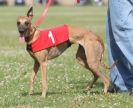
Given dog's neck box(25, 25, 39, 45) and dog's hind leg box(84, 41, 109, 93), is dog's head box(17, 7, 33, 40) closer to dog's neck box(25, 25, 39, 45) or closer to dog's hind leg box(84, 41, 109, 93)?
dog's neck box(25, 25, 39, 45)

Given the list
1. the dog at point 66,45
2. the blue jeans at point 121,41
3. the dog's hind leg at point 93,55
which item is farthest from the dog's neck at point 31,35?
the blue jeans at point 121,41

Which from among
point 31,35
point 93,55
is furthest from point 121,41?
point 31,35

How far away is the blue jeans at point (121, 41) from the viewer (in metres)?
9.86

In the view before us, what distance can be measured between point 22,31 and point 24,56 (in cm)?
794

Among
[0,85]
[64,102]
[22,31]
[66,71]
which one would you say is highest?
[22,31]

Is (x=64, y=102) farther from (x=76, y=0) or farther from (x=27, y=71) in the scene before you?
(x=27, y=71)

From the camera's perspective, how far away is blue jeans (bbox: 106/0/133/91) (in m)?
9.86

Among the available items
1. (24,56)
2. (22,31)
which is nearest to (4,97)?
(22,31)

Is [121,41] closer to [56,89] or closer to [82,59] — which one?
[82,59]

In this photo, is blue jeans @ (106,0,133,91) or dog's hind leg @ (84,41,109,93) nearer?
blue jeans @ (106,0,133,91)

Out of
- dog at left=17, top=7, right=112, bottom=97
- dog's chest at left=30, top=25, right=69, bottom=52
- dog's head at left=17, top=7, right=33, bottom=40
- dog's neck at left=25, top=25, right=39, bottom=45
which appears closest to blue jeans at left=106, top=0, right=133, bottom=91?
dog at left=17, top=7, right=112, bottom=97

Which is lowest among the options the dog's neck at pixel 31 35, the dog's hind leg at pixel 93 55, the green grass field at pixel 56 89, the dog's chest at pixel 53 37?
the green grass field at pixel 56 89

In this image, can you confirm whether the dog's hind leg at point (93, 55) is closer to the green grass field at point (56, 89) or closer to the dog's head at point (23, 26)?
the green grass field at point (56, 89)

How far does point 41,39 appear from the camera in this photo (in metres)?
9.89
